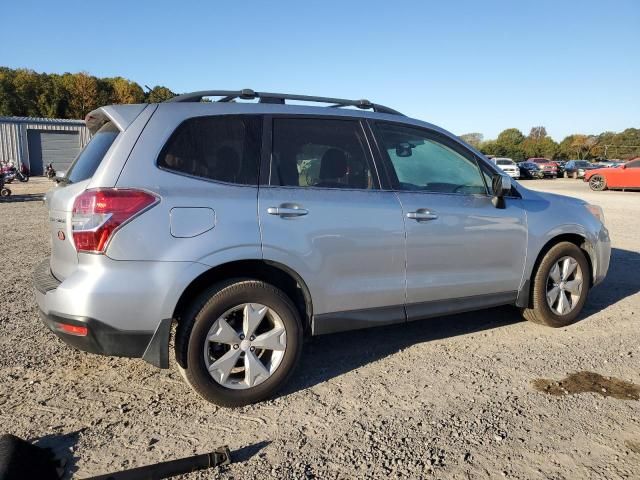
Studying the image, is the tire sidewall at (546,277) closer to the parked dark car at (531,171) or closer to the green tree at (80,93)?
the parked dark car at (531,171)

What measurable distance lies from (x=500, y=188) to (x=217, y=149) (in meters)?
2.31

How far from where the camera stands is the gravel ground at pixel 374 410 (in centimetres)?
264

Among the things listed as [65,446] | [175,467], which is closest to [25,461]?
[65,446]

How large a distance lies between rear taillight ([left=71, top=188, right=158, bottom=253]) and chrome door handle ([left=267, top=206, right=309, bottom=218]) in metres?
0.75

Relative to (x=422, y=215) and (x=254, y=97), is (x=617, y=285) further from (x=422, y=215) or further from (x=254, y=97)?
(x=254, y=97)

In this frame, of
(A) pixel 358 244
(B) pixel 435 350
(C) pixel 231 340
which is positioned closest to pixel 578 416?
(B) pixel 435 350

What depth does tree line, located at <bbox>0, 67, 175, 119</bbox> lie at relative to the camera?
5453cm

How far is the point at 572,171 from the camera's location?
39781 mm

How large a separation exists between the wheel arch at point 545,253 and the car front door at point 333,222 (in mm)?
1368

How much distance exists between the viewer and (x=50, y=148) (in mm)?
36281

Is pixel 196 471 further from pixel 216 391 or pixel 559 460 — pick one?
pixel 559 460

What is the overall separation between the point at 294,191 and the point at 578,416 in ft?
7.35

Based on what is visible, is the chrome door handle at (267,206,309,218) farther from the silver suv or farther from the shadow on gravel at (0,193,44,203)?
the shadow on gravel at (0,193,44,203)

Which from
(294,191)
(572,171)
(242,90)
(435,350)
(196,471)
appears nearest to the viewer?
(196,471)
